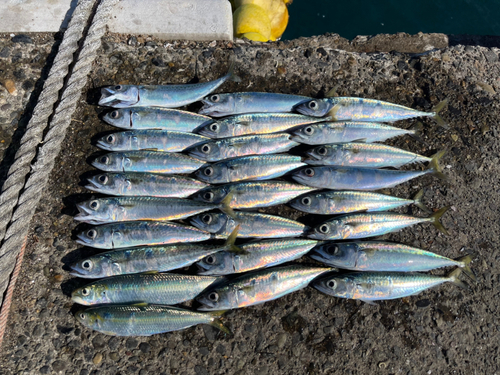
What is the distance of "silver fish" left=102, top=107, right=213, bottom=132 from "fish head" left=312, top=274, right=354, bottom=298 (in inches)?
76.4

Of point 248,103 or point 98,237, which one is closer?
point 98,237

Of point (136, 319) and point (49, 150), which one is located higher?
point (49, 150)

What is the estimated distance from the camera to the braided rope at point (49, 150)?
3061 millimetres

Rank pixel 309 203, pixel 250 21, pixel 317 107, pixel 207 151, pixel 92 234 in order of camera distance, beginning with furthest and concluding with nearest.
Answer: pixel 250 21, pixel 317 107, pixel 207 151, pixel 309 203, pixel 92 234

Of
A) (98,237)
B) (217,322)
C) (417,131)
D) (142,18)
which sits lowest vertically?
(217,322)

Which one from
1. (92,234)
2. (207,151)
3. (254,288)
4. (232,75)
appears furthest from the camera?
(232,75)

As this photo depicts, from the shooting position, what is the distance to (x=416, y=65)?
4055mm

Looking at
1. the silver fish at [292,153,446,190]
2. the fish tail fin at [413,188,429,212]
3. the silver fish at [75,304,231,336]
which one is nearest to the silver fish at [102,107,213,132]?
the silver fish at [292,153,446,190]

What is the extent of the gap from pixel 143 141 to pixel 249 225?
4.37 ft

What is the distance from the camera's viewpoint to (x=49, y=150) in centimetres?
337

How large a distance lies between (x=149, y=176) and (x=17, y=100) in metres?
1.82

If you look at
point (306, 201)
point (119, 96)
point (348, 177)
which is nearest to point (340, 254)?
point (306, 201)

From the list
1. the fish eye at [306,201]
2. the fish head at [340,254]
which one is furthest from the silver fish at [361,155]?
the fish head at [340,254]

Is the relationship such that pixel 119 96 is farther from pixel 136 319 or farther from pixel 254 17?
pixel 254 17
